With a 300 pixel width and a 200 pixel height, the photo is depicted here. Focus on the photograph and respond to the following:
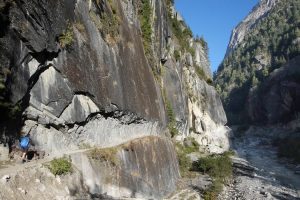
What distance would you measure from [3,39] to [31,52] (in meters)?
2.35

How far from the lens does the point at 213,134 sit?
81875 mm

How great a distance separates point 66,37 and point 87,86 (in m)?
3.23

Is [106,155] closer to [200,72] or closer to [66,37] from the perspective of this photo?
[66,37]

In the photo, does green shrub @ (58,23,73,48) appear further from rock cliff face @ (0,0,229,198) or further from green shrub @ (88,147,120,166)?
green shrub @ (88,147,120,166)

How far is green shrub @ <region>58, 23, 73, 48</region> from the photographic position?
67.3 feet

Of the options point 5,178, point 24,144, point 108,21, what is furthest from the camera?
point 108,21

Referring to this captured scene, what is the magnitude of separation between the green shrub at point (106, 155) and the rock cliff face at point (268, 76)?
321 ft

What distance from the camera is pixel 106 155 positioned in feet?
74.0

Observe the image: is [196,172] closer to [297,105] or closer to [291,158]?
[291,158]

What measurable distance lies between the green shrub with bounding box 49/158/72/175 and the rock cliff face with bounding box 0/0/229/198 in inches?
41.9

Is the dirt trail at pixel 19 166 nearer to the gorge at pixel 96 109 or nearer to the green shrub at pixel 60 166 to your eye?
the gorge at pixel 96 109

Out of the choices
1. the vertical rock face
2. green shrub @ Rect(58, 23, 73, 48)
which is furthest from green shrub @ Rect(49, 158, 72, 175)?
green shrub @ Rect(58, 23, 73, 48)

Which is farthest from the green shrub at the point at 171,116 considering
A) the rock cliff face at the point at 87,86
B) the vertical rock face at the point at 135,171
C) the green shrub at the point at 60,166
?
the green shrub at the point at 60,166

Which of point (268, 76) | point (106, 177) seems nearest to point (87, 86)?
point (106, 177)
